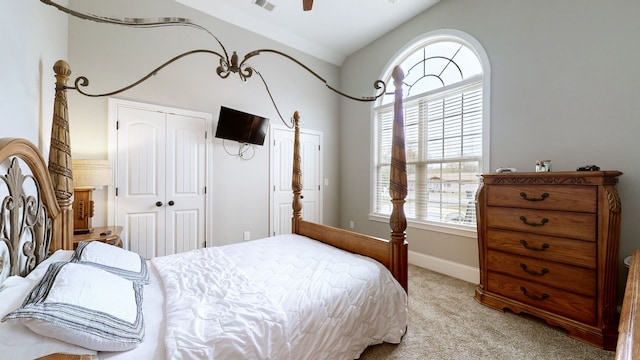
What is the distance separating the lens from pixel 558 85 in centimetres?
225

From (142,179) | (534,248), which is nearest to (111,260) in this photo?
(142,179)

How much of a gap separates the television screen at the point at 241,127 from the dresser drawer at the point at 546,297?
3227 mm

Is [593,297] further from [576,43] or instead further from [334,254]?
[576,43]

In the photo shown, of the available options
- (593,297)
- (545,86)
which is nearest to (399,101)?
(545,86)

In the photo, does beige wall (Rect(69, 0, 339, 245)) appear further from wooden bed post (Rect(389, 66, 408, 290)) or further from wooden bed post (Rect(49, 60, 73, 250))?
wooden bed post (Rect(389, 66, 408, 290))

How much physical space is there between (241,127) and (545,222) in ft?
11.3

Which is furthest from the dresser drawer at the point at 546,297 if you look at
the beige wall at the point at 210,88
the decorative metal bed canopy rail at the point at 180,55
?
the beige wall at the point at 210,88

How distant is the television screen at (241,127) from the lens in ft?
10.6

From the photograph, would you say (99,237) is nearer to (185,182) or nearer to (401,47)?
(185,182)

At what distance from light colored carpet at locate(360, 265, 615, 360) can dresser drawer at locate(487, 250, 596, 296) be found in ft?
1.19

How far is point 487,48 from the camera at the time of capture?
2.73m

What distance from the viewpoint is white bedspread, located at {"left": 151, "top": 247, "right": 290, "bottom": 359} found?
0.94 metres

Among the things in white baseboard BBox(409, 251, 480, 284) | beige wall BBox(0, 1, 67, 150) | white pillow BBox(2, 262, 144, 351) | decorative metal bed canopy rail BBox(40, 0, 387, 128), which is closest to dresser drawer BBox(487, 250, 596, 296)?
white baseboard BBox(409, 251, 480, 284)

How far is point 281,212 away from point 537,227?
3123mm
